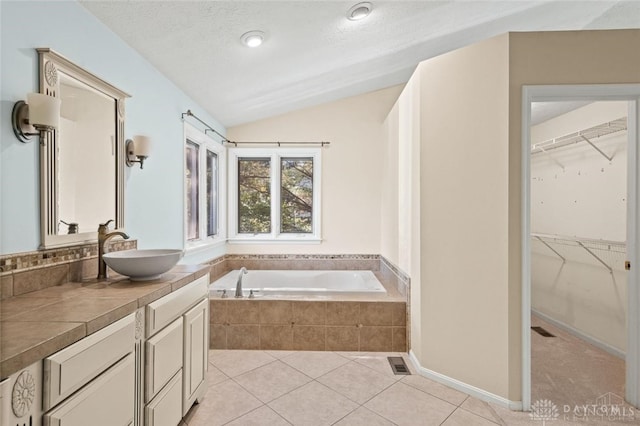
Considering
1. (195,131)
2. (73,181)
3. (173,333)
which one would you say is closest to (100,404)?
→ (173,333)

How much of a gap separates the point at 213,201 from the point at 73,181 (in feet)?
6.85

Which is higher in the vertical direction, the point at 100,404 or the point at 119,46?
the point at 119,46

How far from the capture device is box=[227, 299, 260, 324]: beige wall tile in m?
2.64

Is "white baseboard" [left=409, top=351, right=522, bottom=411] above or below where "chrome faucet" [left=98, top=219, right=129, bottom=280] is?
below

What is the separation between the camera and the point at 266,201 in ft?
12.7

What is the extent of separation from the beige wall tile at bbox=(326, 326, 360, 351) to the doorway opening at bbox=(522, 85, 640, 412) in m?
1.25

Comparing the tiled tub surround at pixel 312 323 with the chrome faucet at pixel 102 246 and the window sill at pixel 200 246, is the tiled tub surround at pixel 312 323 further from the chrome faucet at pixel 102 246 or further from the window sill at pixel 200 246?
the chrome faucet at pixel 102 246

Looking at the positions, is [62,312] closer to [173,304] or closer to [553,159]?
[173,304]

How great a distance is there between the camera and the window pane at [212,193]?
3.53m

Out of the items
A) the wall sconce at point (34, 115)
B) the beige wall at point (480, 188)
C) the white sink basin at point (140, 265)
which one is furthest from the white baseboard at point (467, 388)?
the wall sconce at point (34, 115)

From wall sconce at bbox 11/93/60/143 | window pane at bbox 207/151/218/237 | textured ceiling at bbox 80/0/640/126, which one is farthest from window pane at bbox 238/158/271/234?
wall sconce at bbox 11/93/60/143

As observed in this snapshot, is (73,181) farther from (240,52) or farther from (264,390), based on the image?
(264,390)

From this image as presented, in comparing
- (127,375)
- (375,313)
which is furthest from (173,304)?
(375,313)

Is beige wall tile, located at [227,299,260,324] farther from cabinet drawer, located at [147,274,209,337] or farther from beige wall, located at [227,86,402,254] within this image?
beige wall, located at [227,86,402,254]
